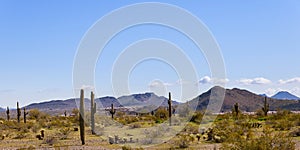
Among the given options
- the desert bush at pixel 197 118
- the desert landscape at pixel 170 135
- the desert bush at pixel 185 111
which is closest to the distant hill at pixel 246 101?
the desert bush at pixel 185 111

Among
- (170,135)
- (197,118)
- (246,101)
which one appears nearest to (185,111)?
(197,118)

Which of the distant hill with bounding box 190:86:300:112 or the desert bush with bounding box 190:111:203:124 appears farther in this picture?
the distant hill with bounding box 190:86:300:112

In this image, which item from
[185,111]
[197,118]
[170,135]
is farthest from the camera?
[185,111]

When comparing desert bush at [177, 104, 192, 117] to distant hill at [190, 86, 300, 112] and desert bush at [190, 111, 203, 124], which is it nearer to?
desert bush at [190, 111, 203, 124]

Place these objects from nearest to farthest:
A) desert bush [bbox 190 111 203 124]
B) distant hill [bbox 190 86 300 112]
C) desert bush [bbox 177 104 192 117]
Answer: desert bush [bbox 190 111 203 124] → desert bush [bbox 177 104 192 117] → distant hill [bbox 190 86 300 112]

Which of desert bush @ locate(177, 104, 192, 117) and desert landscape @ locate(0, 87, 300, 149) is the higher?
desert bush @ locate(177, 104, 192, 117)

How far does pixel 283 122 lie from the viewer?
35031 mm

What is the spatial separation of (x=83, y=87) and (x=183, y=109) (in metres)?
23.6

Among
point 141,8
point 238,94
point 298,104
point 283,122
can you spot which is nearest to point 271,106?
point 298,104

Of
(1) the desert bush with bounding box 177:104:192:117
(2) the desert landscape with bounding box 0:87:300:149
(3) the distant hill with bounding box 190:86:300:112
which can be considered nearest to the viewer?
(2) the desert landscape with bounding box 0:87:300:149

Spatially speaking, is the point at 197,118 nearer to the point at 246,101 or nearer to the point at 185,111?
the point at 185,111

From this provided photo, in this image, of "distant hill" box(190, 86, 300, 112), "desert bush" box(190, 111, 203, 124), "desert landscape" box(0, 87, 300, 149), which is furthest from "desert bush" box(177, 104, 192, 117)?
"distant hill" box(190, 86, 300, 112)

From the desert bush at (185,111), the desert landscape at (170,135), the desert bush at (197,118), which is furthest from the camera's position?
the desert bush at (185,111)

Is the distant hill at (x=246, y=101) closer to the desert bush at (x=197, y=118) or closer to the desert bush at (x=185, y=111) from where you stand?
the desert bush at (x=185, y=111)
